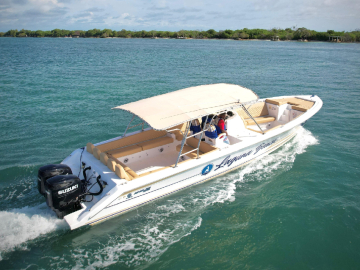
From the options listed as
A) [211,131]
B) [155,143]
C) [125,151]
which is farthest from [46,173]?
[211,131]

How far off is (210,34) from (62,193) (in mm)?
124992

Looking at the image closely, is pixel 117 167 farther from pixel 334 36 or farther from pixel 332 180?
pixel 334 36

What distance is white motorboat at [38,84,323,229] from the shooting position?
603cm

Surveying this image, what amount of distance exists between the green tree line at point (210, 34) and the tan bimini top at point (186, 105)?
9825 centimetres

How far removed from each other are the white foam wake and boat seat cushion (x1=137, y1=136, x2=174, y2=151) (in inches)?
125

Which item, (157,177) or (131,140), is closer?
(157,177)

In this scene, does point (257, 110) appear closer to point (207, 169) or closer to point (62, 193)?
point (207, 169)

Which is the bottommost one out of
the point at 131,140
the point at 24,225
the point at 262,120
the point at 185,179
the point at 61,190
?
the point at 24,225

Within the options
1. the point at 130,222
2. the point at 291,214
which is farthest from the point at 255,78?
the point at 130,222

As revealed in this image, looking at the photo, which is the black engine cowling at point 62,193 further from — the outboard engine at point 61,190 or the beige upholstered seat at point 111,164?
the beige upholstered seat at point 111,164

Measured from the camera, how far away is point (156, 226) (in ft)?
20.9

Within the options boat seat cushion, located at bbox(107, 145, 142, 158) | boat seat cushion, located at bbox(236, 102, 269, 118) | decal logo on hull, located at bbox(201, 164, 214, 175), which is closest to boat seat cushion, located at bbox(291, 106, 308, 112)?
boat seat cushion, located at bbox(236, 102, 269, 118)

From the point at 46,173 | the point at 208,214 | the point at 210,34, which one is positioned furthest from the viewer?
the point at 210,34

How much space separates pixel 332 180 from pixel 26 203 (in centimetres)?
884
